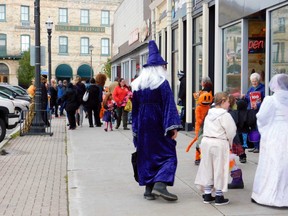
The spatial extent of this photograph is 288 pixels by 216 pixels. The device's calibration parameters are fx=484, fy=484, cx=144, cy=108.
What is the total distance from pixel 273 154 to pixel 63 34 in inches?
2253

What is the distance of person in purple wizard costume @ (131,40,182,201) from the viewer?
19.7 feet

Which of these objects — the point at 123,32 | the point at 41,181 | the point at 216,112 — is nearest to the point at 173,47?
the point at 41,181

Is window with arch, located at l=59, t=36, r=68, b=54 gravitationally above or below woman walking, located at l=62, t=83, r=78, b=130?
above

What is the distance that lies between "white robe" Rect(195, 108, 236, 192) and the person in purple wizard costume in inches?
16.0

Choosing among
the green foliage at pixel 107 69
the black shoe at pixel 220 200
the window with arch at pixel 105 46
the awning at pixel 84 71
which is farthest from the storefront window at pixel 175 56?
the window with arch at pixel 105 46

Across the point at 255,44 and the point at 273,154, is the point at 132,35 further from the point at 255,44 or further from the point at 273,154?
the point at 273,154

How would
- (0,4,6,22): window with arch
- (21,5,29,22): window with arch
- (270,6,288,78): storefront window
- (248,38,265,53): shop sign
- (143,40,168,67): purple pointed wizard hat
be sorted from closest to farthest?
1. (143,40,168,67): purple pointed wizard hat
2. (270,6,288,78): storefront window
3. (248,38,265,53): shop sign
4. (0,4,6,22): window with arch
5. (21,5,29,22): window with arch

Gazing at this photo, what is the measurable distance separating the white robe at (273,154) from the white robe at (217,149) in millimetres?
406

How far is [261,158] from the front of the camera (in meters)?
5.86

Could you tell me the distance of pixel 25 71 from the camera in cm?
5669

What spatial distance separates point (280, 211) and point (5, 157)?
638cm

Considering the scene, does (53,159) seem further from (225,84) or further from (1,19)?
(1,19)

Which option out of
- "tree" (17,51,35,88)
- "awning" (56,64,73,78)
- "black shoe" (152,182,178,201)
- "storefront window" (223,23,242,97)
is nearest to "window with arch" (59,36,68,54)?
"awning" (56,64,73,78)

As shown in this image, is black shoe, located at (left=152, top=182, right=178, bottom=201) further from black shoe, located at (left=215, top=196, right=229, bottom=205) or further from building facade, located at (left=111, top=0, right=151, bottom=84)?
building facade, located at (left=111, top=0, right=151, bottom=84)
